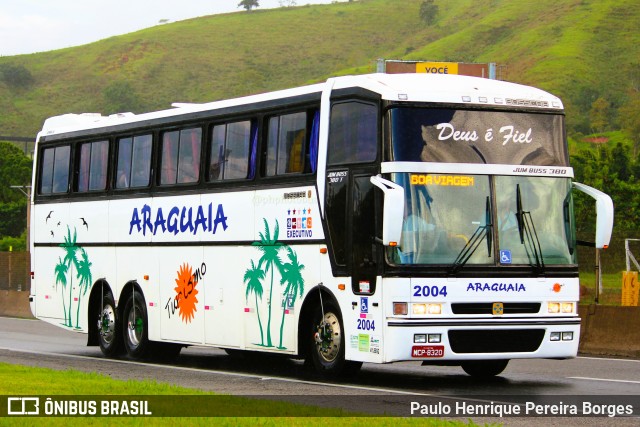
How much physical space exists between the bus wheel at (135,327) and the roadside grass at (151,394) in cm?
398

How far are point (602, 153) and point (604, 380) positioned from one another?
73.0 meters

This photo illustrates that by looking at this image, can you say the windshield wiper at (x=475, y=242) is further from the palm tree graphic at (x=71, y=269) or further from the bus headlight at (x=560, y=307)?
the palm tree graphic at (x=71, y=269)

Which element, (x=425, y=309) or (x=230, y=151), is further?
(x=230, y=151)

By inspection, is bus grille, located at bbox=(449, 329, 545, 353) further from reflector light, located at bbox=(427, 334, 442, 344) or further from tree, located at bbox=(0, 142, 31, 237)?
tree, located at bbox=(0, 142, 31, 237)

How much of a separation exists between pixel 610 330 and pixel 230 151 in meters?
7.17

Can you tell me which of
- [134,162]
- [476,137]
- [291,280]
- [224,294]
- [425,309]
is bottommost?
[425,309]

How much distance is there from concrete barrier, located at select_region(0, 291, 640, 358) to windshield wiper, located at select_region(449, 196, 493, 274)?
6396mm

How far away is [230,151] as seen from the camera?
1866 centimetres

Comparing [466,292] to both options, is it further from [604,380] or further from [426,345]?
[604,380]

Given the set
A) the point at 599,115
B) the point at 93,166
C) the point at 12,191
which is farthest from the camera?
the point at 599,115

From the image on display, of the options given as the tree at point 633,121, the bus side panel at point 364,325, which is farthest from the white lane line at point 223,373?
the tree at point 633,121

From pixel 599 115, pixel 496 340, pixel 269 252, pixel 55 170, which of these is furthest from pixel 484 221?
pixel 599 115

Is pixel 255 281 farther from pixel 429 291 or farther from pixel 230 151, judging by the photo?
pixel 429 291

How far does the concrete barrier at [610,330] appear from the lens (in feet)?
68.9
